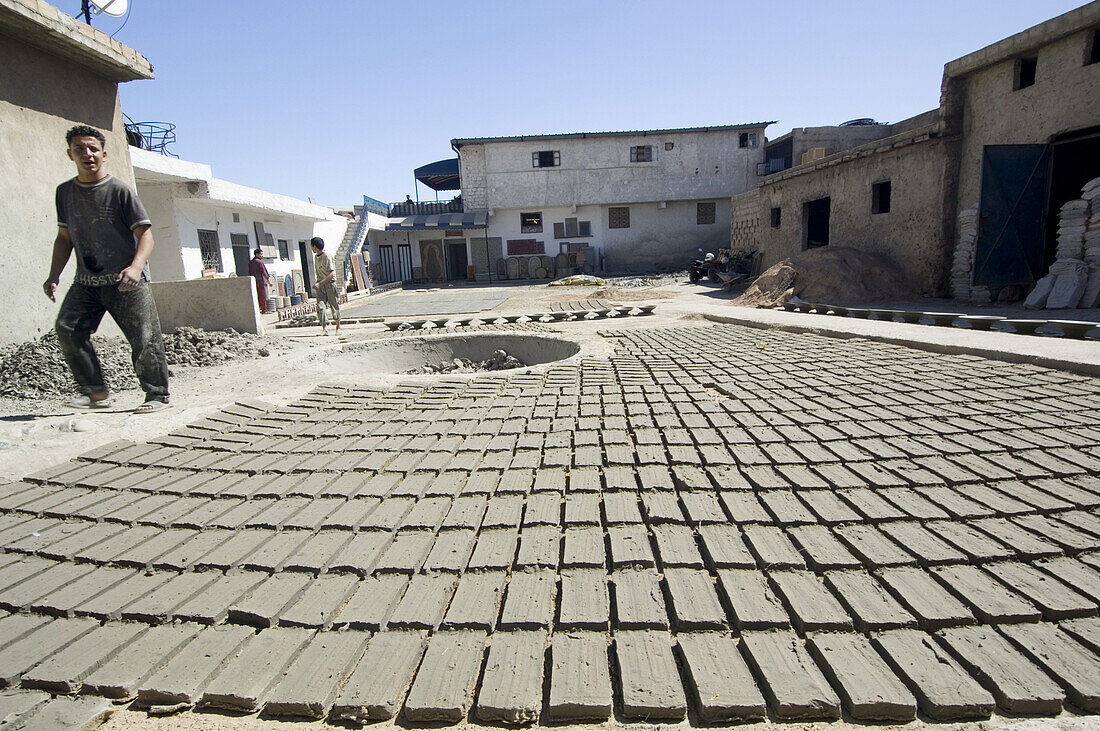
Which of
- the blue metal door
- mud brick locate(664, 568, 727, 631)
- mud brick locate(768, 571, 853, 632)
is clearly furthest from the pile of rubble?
the blue metal door

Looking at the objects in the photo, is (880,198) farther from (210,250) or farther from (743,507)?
(210,250)

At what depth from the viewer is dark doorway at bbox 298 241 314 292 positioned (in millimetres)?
17828

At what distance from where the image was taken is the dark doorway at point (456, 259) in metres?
25.5

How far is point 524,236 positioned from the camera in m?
25.0

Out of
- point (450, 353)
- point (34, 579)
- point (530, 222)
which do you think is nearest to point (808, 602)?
point (34, 579)

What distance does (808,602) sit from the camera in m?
1.56

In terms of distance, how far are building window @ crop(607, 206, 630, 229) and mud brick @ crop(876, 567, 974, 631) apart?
24349mm

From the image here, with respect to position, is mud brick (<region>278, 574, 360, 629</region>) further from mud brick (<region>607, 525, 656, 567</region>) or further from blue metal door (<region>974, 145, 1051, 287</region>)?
blue metal door (<region>974, 145, 1051, 287</region>)

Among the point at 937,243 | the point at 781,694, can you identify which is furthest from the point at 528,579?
the point at 937,243

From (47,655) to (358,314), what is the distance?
11088 mm

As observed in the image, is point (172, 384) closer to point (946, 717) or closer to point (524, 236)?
point (946, 717)

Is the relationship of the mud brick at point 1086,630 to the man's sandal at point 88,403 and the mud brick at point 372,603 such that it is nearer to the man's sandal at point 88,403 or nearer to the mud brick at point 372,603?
the mud brick at point 372,603

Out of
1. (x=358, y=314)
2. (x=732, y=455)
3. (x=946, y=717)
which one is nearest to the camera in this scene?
(x=946, y=717)

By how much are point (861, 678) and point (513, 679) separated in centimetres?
82
